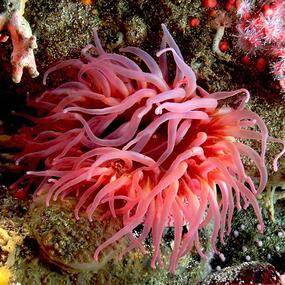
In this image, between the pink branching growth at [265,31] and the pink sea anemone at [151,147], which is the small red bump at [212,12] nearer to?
the pink branching growth at [265,31]

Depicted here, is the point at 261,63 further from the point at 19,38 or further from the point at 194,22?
the point at 19,38

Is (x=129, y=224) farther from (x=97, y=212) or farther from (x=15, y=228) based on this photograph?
(x=15, y=228)

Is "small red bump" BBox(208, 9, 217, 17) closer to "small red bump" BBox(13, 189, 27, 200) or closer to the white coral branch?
the white coral branch

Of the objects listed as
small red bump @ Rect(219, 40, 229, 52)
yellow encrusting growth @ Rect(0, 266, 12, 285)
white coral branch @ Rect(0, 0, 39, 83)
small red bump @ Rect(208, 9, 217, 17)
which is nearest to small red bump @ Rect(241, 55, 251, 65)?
small red bump @ Rect(219, 40, 229, 52)

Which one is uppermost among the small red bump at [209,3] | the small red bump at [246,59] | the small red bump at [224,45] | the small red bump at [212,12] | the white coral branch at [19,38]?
the small red bump at [209,3]

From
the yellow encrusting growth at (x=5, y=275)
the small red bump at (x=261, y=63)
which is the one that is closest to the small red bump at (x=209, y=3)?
the small red bump at (x=261, y=63)

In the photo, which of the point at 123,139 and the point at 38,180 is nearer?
the point at 123,139

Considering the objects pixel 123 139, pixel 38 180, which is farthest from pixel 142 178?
pixel 38 180
